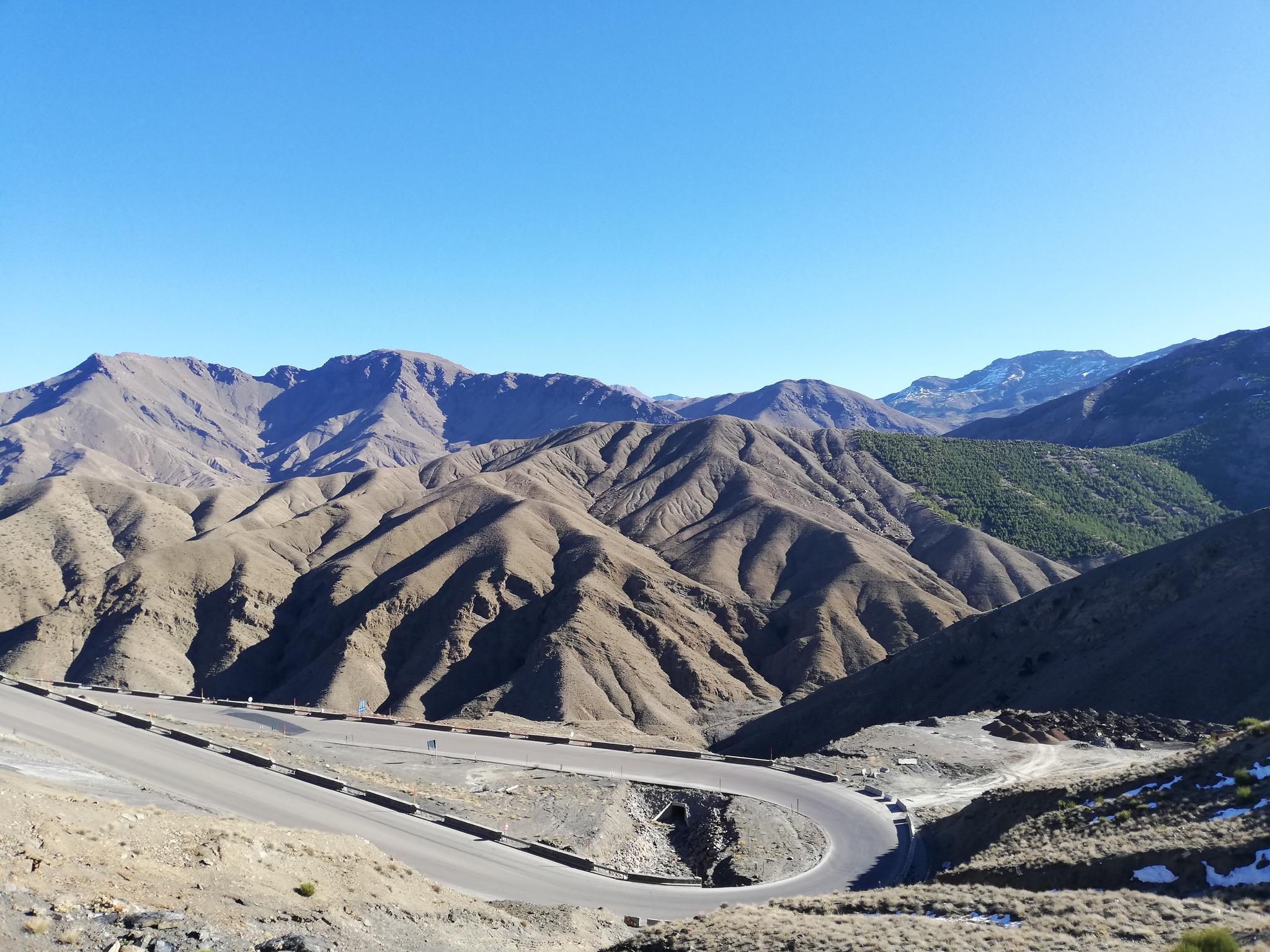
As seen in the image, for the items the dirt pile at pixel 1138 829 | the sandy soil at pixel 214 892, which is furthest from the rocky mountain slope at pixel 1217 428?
the sandy soil at pixel 214 892

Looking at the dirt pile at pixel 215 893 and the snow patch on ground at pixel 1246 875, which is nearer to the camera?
the dirt pile at pixel 215 893

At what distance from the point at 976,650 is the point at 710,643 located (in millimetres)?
30917

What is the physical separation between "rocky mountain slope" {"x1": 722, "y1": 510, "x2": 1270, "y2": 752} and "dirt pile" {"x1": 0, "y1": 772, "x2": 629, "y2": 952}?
38.9m

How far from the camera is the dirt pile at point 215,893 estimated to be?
13953 mm

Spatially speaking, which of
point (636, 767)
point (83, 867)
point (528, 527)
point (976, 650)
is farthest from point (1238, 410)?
point (83, 867)

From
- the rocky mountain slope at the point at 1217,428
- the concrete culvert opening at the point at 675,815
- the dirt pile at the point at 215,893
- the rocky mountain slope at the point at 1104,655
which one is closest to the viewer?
the dirt pile at the point at 215,893

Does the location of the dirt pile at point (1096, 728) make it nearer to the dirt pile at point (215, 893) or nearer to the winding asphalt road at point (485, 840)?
the winding asphalt road at point (485, 840)

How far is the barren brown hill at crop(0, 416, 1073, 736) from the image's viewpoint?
77.3 meters

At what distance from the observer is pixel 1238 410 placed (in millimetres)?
159500

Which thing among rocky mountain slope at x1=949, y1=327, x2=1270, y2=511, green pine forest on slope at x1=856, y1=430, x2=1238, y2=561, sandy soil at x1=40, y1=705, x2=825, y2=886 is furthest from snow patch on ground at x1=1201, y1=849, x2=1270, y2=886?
rocky mountain slope at x1=949, y1=327, x2=1270, y2=511

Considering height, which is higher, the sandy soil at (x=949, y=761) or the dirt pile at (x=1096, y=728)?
the dirt pile at (x=1096, y=728)

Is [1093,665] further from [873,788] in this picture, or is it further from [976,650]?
[873,788]

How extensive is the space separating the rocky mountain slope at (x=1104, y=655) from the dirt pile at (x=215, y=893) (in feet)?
128

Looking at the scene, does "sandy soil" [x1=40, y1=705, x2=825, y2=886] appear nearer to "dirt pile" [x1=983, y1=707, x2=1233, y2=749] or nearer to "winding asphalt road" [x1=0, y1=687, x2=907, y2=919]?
"winding asphalt road" [x1=0, y1=687, x2=907, y2=919]
